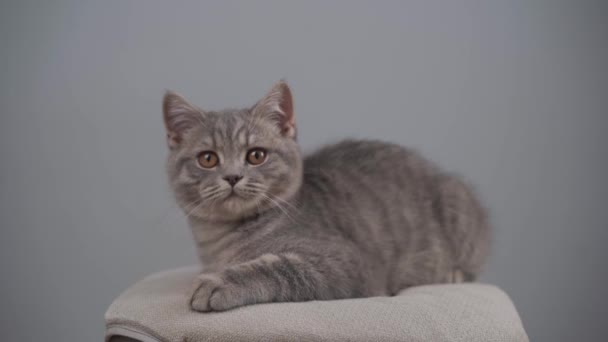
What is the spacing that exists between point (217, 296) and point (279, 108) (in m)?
0.72

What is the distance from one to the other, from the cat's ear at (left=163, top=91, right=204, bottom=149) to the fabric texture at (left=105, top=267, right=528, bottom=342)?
543 millimetres

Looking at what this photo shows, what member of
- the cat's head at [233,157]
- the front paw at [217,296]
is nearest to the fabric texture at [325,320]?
the front paw at [217,296]

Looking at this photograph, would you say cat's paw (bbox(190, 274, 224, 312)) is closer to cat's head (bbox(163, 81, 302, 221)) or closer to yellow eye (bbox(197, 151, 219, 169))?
cat's head (bbox(163, 81, 302, 221))

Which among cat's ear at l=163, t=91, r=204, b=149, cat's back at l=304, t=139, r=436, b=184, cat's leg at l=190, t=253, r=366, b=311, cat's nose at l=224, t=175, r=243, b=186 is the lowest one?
cat's leg at l=190, t=253, r=366, b=311

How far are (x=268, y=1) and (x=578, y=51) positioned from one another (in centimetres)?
156

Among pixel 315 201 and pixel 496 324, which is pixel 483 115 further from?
pixel 496 324

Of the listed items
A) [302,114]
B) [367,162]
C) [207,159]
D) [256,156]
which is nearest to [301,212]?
[256,156]

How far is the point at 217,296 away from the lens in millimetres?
1627

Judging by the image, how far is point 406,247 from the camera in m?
2.31

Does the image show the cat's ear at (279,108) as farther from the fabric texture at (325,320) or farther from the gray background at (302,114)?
the gray background at (302,114)

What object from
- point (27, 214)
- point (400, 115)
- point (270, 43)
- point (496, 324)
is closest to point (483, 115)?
point (400, 115)

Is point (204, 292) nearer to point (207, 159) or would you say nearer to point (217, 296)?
point (217, 296)

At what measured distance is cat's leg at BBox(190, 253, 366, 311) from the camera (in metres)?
1.65

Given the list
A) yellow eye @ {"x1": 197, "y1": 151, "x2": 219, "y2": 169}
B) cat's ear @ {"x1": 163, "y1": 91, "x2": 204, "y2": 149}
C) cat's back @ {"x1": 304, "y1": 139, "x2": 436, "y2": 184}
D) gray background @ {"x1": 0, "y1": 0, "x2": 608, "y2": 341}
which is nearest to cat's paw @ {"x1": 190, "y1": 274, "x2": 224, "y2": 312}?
yellow eye @ {"x1": 197, "y1": 151, "x2": 219, "y2": 169}
